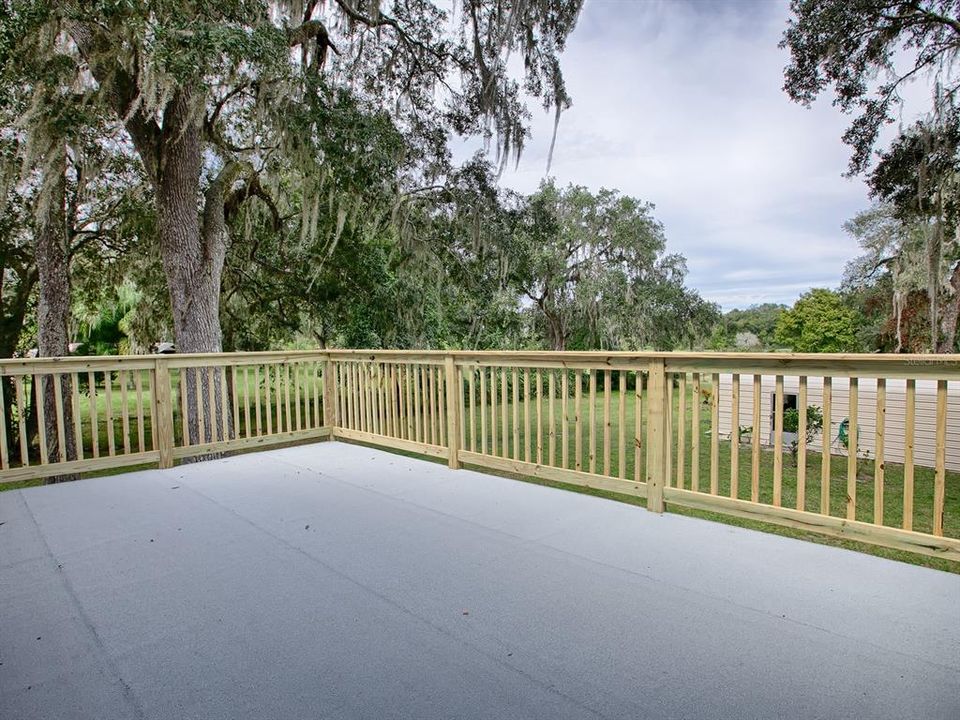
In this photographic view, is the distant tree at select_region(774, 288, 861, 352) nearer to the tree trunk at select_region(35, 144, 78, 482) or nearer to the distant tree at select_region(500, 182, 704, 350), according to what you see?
the distant tree at select_region(500, 182, 704, 350)

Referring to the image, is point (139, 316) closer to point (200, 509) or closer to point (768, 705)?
point (200, 509)

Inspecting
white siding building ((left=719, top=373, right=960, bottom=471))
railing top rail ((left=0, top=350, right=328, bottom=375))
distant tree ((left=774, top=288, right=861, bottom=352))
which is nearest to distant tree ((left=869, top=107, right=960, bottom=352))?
white siding building ((left=719, top=373, right=960, bottom=471))

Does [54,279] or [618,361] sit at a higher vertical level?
[54,279]

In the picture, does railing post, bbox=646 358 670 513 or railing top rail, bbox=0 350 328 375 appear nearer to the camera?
railing post, bbox=646 358 670 513

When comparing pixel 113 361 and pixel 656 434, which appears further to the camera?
pixel 113 361

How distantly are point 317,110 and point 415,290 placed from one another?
356cm

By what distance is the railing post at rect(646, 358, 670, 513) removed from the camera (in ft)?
9.38

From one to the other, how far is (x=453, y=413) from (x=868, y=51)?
6.06 m

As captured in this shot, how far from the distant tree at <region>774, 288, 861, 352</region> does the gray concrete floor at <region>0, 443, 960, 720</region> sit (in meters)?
22.7

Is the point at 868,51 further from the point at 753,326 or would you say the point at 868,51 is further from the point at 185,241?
the point at 753,326

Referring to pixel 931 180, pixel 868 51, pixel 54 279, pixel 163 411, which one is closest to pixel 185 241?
pixel 163 411

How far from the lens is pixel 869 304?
15266mm

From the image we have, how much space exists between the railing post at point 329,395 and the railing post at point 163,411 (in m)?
1.37

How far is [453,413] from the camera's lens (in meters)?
3.99
